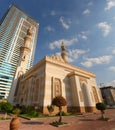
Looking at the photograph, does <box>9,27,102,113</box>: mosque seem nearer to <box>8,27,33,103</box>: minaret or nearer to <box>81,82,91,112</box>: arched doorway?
<box>81,82,91,112</box>: arched doorway

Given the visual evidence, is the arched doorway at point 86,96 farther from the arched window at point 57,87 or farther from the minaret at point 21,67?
the minaret at point 21,67

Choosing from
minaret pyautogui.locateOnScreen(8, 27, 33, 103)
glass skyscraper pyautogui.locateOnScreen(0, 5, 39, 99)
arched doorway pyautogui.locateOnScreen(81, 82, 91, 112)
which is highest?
glass skyscraper pyautogui.locateOnScreen(0, 5, 39, 99)

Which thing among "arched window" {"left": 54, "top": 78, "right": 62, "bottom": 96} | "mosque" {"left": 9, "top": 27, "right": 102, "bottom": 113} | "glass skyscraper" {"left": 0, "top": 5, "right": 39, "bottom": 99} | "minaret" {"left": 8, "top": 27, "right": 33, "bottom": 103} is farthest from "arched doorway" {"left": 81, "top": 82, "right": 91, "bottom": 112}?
"glass skyscraper" {"left": 0, "top": 5, "right": 39, "bottom": 99}

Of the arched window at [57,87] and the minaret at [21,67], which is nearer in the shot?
the arched window at [57,87]

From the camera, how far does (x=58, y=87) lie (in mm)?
23734

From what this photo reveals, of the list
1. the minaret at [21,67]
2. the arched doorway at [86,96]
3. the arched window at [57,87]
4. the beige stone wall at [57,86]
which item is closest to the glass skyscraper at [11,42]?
the minaret at [21,67]

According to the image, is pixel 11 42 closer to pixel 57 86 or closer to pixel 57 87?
pixel 57 86

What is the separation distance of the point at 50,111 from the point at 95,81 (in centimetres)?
2200

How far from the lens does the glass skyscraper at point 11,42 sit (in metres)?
73.1

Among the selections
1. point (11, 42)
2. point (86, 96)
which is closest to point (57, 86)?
point (86, 96)

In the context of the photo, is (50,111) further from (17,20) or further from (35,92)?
(17,20)

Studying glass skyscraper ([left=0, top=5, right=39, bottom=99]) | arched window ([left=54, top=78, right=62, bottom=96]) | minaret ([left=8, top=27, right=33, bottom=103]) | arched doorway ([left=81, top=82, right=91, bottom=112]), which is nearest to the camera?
arched window ([left=54, top=78, right=62, bottom=96])

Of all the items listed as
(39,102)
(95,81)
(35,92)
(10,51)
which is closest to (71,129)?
(39,102)

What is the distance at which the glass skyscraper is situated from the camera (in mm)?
73131
